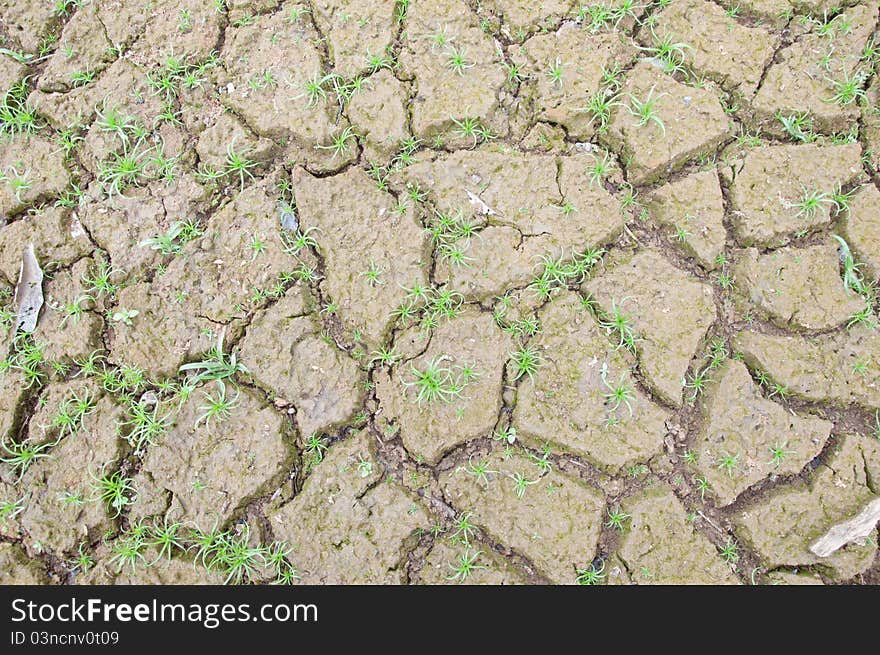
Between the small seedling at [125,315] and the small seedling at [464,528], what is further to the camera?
the small seedling at [125,315]

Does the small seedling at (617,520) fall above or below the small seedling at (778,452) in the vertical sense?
below

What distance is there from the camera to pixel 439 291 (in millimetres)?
2449

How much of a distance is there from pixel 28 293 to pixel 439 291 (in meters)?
1.58

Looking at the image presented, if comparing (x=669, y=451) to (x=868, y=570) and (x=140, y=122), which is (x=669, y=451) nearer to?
(x=868, y=570)

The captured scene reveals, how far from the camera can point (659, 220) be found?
99.2 inches

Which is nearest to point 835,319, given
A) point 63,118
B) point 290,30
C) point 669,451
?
point 669,451

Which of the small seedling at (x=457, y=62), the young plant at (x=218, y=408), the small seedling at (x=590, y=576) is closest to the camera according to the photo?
the small seedling at (x=590, y=576)

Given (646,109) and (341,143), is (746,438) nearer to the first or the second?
(646,109)

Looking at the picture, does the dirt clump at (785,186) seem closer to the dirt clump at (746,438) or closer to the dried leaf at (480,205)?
the dirt clump at (746,438)

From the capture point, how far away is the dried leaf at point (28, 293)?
8.10 feet

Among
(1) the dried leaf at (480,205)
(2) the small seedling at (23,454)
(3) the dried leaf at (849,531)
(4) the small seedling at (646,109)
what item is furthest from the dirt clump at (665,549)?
(2) the small seedling at (23,454)

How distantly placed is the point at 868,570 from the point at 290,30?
9.86 ft

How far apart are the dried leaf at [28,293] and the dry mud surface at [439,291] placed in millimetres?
31

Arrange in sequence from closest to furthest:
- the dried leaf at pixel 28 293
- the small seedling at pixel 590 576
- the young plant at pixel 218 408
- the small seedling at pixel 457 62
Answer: the small seedling at pixel 590 576, the young plant at pixel 218 408, the dried leaf at pixel 28 293, the small seedling at pixel 457 62
